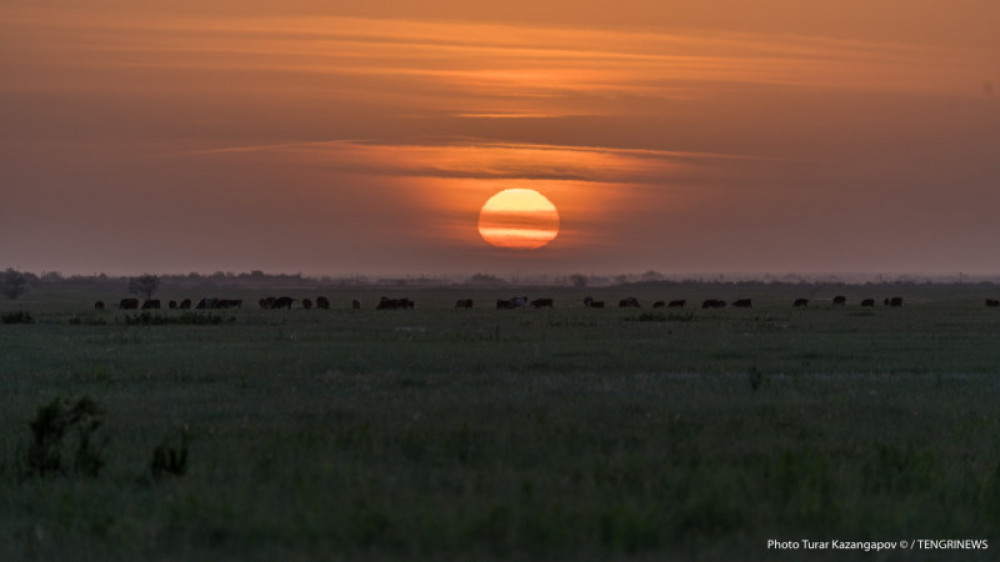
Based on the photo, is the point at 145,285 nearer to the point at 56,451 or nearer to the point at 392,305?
the point at 392,305

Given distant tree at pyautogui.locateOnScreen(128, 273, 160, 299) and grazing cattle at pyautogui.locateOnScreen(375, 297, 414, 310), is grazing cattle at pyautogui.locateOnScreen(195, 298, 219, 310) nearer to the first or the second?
grazing cattle at pyautogui.locateOnScreen(375, 297, 414, 310)

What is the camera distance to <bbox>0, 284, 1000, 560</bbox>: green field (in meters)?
9.95

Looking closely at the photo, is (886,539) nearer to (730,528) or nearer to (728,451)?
(730,528)

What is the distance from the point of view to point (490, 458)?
13.2 m

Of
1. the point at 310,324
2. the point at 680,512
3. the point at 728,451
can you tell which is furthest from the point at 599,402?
the point at 310,324

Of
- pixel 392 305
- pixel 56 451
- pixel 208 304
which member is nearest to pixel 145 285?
pixel 208 304

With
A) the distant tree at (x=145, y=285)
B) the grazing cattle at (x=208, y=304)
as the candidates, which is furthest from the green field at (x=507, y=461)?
the distant tree at (x=145, y=285)

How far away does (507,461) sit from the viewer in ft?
42.9

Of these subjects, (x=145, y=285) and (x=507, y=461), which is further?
(x=145, y=285)

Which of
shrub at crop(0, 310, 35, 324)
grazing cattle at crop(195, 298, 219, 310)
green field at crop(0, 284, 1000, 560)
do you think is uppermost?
grazing cattle at crop(195, 298, 219, 310)

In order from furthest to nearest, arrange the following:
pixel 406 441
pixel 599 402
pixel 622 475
Answer: pixel 599 402, pixel 406 441, pixel 622 475

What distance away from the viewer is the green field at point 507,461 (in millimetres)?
9945

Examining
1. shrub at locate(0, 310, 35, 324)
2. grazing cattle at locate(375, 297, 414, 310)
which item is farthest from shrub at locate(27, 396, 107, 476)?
grazing cattle at locate(375, 297, 414, 310)

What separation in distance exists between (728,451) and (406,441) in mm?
4300
